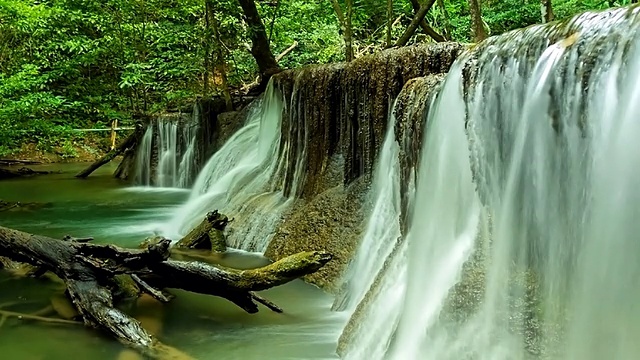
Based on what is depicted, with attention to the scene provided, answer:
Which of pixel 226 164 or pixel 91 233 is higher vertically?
pixel 226 164

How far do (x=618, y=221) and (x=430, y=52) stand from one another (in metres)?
3.60

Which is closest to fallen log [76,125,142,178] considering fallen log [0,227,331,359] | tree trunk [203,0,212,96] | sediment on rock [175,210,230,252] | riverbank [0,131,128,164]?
tree trunk [203,0,212,96]

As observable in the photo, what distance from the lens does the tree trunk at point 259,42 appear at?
12659 millimetres

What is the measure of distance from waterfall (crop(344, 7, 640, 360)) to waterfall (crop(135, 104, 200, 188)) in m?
9.96

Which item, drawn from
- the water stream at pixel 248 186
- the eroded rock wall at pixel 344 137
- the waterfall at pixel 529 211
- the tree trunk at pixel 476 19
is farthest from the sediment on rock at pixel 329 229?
the tree trunk at pixel 476 19

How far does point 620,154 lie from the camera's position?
2.77 meters

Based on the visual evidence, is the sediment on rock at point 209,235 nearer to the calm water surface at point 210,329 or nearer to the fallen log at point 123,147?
the calm water surface at point 210,329

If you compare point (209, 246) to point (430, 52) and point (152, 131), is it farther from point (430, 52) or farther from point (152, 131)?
point (152, 131)

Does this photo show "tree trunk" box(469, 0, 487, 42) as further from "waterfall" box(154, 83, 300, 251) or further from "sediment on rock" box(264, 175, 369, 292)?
"sediment on rock" box(264, 175, 369, 292)

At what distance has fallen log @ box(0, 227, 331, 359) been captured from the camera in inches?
177

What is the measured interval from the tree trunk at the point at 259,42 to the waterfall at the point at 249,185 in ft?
3.83

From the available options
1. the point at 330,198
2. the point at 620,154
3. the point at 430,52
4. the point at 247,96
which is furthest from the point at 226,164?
the point at 620,154

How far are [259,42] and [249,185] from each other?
181 inches

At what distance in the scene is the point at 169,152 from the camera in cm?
1423
